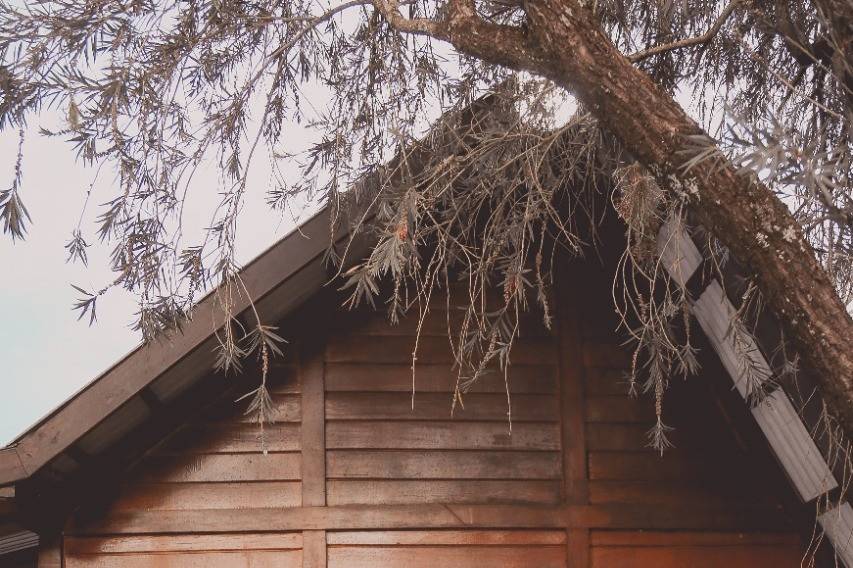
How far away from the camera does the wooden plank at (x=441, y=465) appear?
531 cm

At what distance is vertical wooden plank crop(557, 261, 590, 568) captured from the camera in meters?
5.33

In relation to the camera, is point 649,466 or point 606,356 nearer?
point 649,466

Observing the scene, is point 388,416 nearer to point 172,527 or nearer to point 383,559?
point 383,559

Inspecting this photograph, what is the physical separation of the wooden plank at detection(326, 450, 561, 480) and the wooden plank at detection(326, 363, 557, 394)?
0.34 metres

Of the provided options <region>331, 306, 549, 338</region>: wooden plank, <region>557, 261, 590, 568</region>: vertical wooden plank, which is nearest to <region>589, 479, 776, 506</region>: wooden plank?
<region>557, 261, 590, 568</region>: vertical wooden plank

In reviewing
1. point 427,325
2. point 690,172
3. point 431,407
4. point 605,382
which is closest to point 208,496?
point 431,407

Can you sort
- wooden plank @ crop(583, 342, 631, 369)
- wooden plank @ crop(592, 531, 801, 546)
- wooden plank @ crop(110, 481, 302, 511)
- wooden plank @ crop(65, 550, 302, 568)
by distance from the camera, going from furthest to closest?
wooden plank @ crop(583, 342, 631, 369) → wooden plank @ crop(592, 531, 801, 546) → wooden plank @ crop(110, 481, 302, 511) → wooden plank @ crop(65, 550, 302, 568)

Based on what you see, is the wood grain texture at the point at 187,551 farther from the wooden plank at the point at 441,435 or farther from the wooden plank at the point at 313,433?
the wooden plank at the point at 441,435

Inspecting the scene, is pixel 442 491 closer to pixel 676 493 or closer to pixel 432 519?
pixel 432 519

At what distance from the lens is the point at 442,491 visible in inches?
210

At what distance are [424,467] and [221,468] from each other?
3.42ft

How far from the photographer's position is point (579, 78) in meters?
3.02

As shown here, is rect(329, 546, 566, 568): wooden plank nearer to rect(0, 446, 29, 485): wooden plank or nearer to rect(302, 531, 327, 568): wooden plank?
rect(302, 531, 327, 568): wooden plank

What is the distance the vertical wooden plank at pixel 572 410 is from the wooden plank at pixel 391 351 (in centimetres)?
19
